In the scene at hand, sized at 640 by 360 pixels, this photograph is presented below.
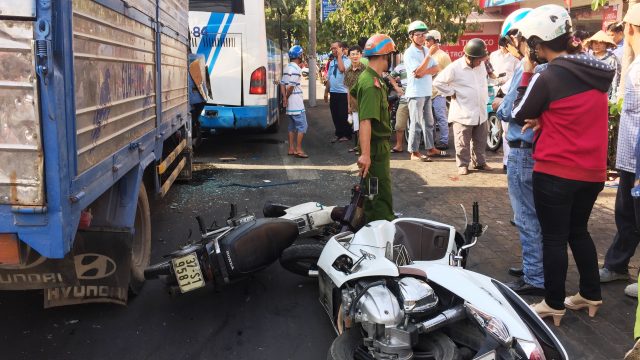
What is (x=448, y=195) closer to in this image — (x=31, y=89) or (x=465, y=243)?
(x=465, y=243)

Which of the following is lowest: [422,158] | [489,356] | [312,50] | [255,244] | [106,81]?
[489,356]

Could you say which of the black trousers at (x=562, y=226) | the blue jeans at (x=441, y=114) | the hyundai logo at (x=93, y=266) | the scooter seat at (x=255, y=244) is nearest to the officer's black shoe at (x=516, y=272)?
the black trousers at (x=562, y=226)

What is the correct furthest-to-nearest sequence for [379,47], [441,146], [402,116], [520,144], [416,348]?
[441,146] < [402,116] < [379,47] < [520,144] < [416,348]

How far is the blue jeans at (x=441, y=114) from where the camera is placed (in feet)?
33.5

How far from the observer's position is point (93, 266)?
330 cm

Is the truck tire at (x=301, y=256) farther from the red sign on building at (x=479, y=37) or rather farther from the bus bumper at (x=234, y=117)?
the red sign on building at (x=479, y=37)

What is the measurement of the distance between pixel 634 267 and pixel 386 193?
217 cm

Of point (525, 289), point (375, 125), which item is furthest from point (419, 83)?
point (525, 289)

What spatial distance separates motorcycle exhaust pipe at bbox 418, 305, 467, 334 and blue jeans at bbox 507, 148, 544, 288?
1.53m

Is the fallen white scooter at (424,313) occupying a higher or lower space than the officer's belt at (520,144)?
lower

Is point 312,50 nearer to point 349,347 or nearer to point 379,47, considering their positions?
point 379,47

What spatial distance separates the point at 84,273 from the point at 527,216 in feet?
9.75

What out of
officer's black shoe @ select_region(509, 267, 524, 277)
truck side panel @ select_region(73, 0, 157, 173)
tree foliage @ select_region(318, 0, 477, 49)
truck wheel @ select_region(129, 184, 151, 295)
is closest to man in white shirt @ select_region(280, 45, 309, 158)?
tree foliage @ select_region(318, 0, 477, 49)

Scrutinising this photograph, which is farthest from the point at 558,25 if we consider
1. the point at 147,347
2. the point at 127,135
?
the point at 147,347
